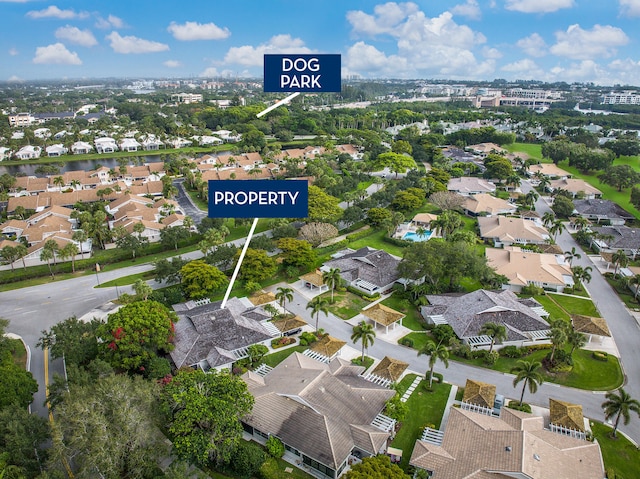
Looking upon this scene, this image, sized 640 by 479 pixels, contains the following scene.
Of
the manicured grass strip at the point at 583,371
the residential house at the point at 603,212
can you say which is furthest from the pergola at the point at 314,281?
the residential house at the point at 603,212

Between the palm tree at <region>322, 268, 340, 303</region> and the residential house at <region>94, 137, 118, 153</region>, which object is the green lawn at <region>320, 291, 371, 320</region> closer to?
the palm tree at <region>322, 268, 340, 303</region>

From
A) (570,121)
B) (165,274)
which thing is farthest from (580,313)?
(570,121)

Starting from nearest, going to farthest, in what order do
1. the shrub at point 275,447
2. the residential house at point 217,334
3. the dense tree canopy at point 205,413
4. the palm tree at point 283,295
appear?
the dense tree canopy at point 205,413, the shrub at point 275,447, the residential house at point 217,334, the palm tree at point 283,295

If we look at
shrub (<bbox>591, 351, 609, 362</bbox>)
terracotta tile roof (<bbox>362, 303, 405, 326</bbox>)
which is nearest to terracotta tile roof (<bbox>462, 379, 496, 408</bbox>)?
terracotta tile roof (<bbox>362, 303, 405, 326</bbox>)

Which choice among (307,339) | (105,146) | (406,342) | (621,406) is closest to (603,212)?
(406,342)

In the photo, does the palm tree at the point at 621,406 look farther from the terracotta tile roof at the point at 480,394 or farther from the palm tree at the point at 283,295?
the palm tree at the point at 283,295

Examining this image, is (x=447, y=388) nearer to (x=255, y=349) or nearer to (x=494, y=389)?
(x=494, y=389)
